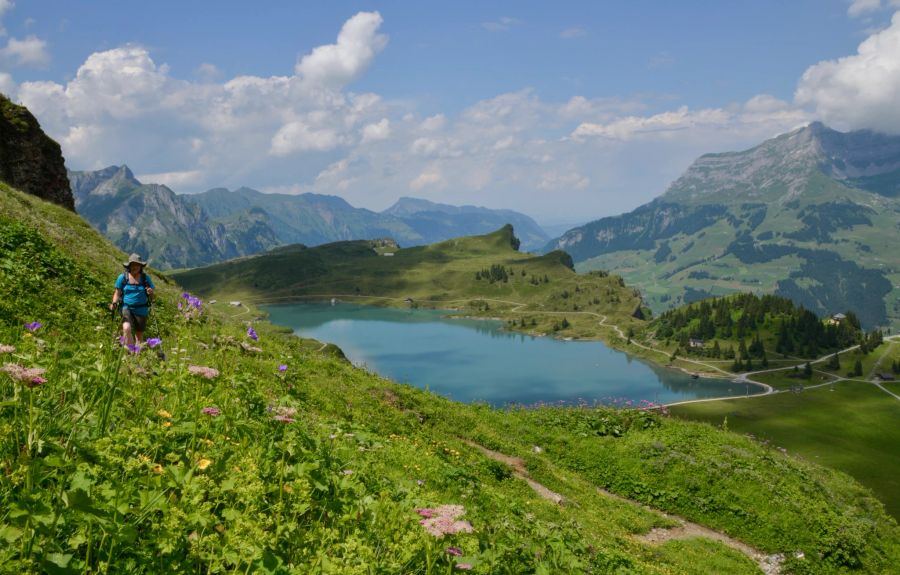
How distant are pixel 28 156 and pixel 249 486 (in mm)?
61920

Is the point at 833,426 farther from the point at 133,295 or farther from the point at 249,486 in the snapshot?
the point at 249,486

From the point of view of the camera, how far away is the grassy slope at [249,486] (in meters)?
4.78

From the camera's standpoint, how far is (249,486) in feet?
19.9

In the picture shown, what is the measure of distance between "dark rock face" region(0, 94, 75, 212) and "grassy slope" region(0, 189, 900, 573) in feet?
126

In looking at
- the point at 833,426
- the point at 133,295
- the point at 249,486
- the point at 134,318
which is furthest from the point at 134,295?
the point at 833,426

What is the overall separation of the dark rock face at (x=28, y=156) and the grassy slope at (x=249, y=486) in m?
38.5

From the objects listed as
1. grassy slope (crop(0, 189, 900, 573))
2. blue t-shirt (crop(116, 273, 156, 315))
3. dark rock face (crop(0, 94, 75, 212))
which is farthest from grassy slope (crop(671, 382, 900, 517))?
dark rock face (crop(0, 94, 75, 212))

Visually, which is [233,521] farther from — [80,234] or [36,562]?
[80,234]

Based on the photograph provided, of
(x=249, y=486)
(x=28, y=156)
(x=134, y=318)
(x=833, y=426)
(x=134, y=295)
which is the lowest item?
(x=833, y=426)

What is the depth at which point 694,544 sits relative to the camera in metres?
19.9

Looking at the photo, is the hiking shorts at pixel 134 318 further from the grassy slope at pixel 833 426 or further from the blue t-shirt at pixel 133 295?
the grassy slope at pixel 833 426

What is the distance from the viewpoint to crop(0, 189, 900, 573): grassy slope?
4.78 meters

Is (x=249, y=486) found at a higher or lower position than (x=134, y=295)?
lower

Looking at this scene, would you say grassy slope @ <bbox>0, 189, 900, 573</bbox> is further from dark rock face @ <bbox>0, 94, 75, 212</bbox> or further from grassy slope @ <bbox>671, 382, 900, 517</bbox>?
grassy slope @ <bbox>671, 382, 900, 517</bbox>
